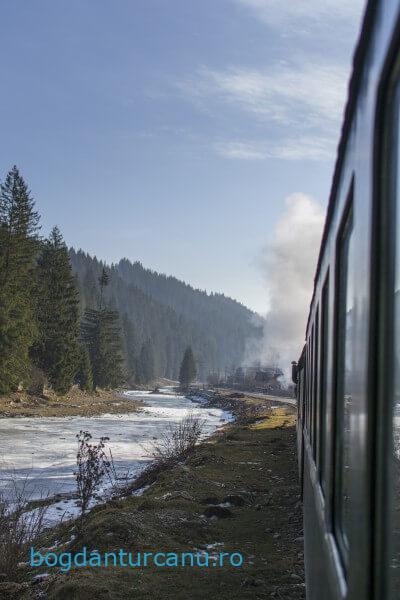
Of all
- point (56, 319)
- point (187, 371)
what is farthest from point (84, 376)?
point (187, 371)

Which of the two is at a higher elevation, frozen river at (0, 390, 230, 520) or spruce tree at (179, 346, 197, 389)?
spruce tree at (179, 346, 197, 389)

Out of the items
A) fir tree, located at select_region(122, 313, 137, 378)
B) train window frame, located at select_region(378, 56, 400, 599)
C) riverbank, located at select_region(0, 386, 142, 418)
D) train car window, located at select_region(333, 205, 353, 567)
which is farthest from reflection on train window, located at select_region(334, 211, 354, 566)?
fir tree, located at select_region(122, 313, 137, 378)

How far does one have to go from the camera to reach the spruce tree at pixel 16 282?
134 ft

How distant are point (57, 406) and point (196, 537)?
124 ft

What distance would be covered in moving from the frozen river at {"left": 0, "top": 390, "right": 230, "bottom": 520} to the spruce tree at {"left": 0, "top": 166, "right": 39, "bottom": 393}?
6620 mm

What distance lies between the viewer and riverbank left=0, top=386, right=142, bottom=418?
125 feet

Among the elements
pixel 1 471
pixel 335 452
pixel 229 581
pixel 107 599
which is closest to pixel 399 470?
pixel 335 452

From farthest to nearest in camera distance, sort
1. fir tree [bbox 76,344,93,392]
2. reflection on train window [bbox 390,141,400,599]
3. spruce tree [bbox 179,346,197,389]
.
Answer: spruce tree [bbox 179,346,197,389] → fir tree [bbox 76,344,93,392] → reflection on train window [bbox 390,141,400,599]

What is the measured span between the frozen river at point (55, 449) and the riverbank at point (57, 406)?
2.45 m

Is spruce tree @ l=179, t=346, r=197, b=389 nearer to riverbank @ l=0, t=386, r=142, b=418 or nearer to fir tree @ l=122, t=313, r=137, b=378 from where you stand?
fir tree @ l=122, t=313, r=137, b=378

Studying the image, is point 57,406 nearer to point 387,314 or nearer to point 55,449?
point 55,449

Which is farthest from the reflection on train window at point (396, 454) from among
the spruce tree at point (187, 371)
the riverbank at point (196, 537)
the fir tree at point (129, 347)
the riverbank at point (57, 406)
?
the spruce tree at point (187, 371)

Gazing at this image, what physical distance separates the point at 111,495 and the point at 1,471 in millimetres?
4427

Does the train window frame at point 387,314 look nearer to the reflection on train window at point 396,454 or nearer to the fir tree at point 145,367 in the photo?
the reflection on train window at point 396,454
